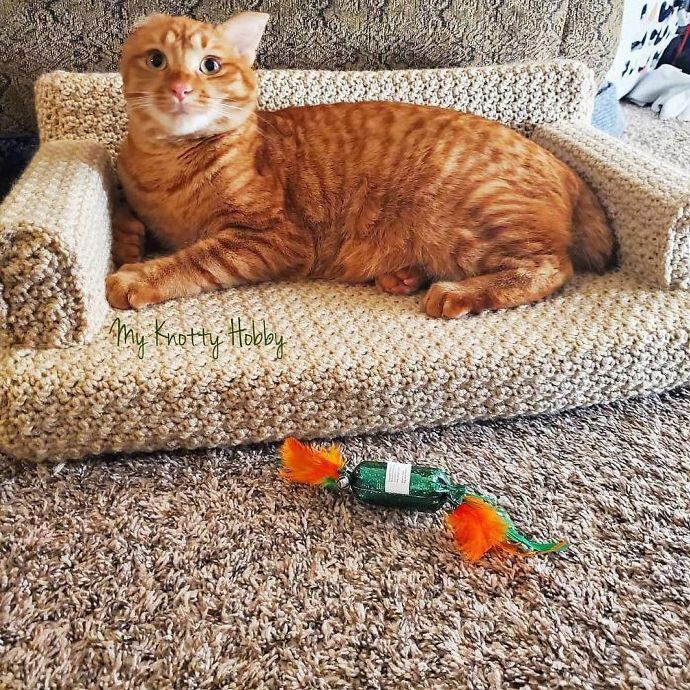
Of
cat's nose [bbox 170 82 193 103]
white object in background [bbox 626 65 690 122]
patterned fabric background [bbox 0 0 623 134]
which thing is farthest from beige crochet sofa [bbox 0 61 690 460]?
white object in background [bbox 626 65 690 122]

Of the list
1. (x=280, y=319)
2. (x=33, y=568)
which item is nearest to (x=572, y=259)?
(x=280, y=319)

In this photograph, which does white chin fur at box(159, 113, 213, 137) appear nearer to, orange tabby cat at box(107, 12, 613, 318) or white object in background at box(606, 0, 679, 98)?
orange tabby cat at box(107, 12, 613, 318)

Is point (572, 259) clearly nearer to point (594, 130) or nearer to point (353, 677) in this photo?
point (594, 130)

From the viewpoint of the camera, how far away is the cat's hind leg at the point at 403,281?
4.26 feet

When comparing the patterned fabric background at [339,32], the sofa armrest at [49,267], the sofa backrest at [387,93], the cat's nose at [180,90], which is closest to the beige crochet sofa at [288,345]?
the sofa armrest at [49,267]

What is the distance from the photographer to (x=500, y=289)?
1221 millimetres

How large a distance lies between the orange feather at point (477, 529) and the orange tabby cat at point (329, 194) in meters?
0.38

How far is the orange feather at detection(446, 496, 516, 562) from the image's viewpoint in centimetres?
92

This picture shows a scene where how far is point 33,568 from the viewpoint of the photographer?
88cm

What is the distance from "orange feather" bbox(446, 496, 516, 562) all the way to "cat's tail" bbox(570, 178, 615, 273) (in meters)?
0.64

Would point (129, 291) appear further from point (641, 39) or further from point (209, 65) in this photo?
point (641, 39)

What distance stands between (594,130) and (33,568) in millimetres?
1481

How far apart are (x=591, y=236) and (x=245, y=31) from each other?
0.81 m

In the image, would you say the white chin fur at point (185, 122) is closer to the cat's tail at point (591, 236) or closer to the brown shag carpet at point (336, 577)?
the brown shag carpet at point (336, 577)
